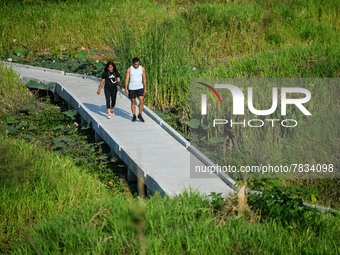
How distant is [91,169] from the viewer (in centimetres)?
884

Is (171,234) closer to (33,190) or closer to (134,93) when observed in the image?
(33,190)

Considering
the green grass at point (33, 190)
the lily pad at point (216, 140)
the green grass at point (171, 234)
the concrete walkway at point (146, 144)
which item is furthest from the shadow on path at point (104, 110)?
the green grass at point (171, 234)

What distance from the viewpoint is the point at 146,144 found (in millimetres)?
8812

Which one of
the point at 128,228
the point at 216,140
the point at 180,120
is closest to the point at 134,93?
the point at 180,120

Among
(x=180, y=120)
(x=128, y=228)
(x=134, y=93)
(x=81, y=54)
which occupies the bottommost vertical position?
(x=128, y=228)

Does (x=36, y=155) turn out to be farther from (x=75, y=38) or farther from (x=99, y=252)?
(x=75, y=38)

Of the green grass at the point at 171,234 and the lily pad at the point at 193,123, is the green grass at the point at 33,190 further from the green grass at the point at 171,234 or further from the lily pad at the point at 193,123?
the lily pad at the point at 193,123

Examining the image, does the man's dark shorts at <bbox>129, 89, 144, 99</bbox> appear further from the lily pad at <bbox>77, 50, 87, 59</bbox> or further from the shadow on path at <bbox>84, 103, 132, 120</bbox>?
the lily pad at <bbox>77, 50, 87, 59</bbox>

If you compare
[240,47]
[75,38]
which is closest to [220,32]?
[240,47]

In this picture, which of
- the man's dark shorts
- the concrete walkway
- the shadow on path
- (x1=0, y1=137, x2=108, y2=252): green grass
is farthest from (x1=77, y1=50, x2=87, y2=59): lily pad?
(x1=0, y1=137, x2=108, y2=252): green grass

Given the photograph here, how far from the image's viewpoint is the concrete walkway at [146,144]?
7305mm

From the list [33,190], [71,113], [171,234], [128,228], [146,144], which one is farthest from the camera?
[71,113]

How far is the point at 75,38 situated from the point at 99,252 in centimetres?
1194

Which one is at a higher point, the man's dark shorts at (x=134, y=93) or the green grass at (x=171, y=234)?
the man's dark shorts at (x=134, y=93)
